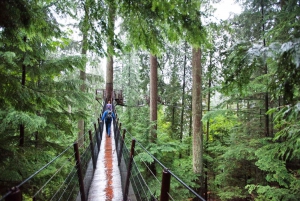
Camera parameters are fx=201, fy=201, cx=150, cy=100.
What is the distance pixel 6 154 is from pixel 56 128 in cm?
173

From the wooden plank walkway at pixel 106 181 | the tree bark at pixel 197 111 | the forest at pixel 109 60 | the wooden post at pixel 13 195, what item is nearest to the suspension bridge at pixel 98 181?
the wooden plank walkway at pixel 106 181

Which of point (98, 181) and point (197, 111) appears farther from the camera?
point (197, 111)

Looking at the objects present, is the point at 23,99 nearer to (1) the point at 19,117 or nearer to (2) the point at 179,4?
(1) the point at 19,117

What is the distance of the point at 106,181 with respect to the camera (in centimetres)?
408

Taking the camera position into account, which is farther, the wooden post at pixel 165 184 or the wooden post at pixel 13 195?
the wooden post at pixel 165 184

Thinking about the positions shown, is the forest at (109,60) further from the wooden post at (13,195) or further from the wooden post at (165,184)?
the wooden post at (13,195)

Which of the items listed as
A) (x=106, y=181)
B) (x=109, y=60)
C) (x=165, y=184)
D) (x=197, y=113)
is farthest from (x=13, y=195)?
(x=197, y=113)

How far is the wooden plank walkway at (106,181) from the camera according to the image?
11.1ft

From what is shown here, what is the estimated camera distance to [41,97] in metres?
2.81

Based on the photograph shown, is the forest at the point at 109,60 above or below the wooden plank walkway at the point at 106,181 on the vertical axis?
above

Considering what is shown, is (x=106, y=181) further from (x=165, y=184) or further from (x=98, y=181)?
(x=165, y=184)

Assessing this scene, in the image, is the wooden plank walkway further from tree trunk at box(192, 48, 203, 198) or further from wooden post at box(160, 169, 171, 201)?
tree trunk at box(192, 48, 203, 198)

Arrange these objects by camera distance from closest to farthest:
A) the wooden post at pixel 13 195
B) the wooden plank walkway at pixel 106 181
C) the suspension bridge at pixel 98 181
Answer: the wooden post at pixel 13 195
the suspension bridge at pixel 98 181
the wooden plank walkway at pixel 106 181

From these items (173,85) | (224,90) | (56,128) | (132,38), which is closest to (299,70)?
(224,90)
